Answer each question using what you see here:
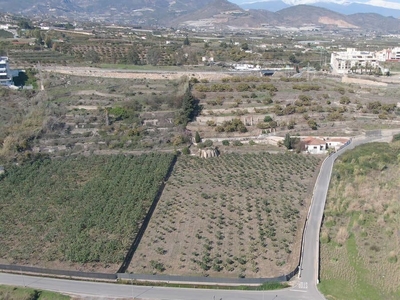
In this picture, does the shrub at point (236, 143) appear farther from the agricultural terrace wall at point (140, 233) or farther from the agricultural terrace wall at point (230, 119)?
the agricultural terrace wall at point (140, 233)

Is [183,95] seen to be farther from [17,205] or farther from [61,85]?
[17,205]

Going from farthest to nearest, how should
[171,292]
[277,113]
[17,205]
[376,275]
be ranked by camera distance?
[277,113] → [17,205] → [376,275] → [171,292]

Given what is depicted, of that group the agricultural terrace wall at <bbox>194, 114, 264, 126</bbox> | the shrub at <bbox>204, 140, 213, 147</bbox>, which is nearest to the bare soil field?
the shrub at <bbox>204, 140, 213, 147</bbox>

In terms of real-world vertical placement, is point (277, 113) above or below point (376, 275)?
above

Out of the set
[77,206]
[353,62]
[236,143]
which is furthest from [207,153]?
[353,62]

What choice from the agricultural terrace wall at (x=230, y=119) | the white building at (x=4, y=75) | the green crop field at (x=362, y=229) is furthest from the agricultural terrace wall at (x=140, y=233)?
the white building at (x=4, y=75)

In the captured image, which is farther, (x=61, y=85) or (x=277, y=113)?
(x=61, y=85)

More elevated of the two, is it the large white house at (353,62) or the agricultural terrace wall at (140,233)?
the large white house at (353,62)

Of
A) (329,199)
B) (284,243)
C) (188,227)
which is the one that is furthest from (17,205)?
(329,199)
